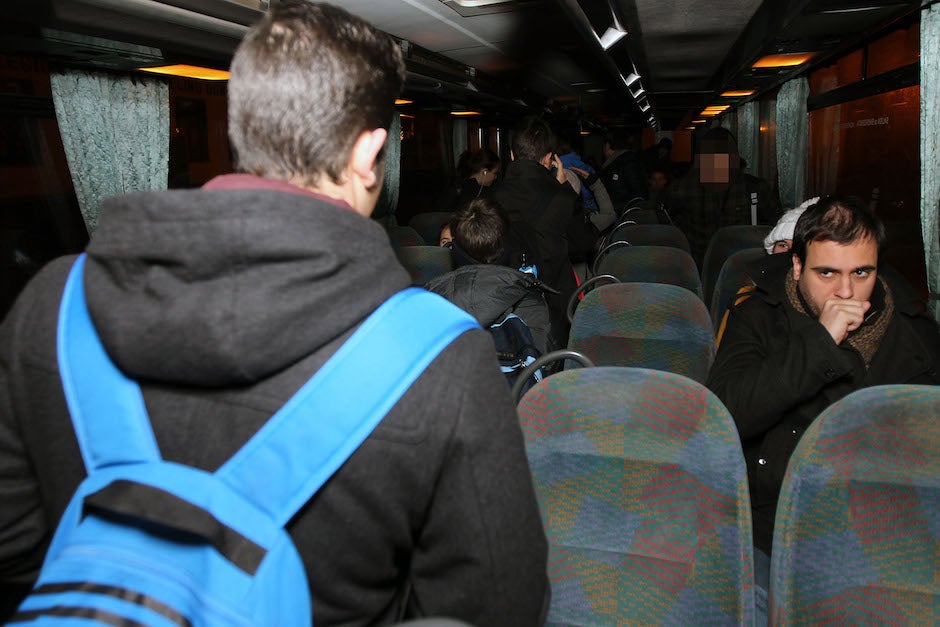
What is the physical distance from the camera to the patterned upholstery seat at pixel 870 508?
1471 mm

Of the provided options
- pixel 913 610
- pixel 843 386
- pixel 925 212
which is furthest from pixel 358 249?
pixel 925 212

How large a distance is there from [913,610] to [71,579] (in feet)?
5.34

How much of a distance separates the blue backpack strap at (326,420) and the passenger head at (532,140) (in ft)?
11.7

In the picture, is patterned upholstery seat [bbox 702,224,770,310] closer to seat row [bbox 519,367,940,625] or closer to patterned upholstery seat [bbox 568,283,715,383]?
patterned upholstery seat [bbox 568,283,715,383]

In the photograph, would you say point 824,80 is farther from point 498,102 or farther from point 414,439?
point 414,439

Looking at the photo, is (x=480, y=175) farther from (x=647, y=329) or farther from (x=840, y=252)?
(x=840, y=252)

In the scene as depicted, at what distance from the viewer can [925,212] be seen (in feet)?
12.5

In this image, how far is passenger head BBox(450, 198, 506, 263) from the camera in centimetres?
307

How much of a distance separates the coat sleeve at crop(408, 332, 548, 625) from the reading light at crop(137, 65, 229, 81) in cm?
369

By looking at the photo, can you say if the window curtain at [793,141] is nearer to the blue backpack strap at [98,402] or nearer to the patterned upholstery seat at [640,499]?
the patterned upholstery seat at [640,499]

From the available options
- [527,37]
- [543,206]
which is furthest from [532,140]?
[527,37]

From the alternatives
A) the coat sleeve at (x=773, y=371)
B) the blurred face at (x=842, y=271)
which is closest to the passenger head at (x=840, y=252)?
the blurred face at (x=842, y=271)

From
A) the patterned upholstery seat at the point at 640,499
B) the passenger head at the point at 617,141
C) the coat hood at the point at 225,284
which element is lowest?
the patterned upholstery seat at the point at 640,499

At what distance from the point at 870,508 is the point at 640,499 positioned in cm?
49
